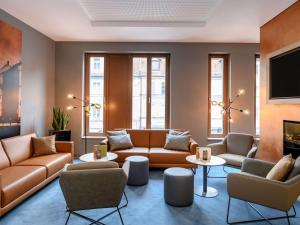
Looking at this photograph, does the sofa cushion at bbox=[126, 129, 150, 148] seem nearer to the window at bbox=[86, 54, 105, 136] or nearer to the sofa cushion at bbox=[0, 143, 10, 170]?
the window at bbox=[86, 54, 105, 136]

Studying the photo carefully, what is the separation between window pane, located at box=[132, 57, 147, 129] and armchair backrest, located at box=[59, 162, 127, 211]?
10.9 feet

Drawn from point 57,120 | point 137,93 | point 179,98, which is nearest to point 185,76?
point 179,98

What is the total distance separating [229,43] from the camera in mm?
5336

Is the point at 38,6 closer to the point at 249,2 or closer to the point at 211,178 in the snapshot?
the point at 249,2

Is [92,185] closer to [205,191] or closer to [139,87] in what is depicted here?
[205,191]

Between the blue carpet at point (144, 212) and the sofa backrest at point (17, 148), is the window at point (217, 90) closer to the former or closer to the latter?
the blue carpet at point (144, 212)

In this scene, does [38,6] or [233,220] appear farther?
[38,6]

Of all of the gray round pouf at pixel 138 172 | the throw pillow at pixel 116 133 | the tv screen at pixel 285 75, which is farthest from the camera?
the throw pillow at pixel 116 133

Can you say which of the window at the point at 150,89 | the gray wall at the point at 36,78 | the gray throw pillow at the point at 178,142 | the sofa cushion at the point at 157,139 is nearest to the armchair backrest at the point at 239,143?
the gray throw pillow at the point at 178,142

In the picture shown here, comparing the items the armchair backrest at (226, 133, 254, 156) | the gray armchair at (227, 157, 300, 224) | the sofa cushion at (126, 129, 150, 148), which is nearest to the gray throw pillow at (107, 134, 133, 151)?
the sofa cushion at (126, 129, 150, 148)

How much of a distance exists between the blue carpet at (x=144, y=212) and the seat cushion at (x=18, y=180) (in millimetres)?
248

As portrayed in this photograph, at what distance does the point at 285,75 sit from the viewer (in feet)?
11.2

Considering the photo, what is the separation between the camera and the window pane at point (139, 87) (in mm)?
5520

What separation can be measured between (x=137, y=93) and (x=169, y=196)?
3.11 m
